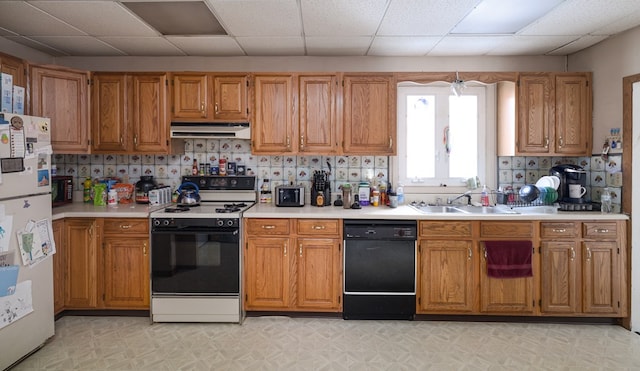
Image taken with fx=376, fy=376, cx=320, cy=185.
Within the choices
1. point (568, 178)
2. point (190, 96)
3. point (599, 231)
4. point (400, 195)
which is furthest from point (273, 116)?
point (599, 231)

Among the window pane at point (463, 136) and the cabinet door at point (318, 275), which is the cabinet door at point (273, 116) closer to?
the cabinet door at point (318, 275)

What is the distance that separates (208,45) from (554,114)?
323 centimetres

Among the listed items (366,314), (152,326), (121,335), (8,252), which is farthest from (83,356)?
(366,314)

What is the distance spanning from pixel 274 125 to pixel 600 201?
2991mm

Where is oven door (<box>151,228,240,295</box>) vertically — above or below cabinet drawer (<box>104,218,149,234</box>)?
below

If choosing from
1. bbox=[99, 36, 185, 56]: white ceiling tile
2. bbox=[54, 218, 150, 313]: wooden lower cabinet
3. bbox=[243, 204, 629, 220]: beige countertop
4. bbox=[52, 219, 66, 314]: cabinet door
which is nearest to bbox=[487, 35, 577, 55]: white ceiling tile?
bbox=[243, 204, 629, 220]: beige countertop

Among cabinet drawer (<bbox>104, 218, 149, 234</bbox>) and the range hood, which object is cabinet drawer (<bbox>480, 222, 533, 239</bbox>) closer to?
the range hood

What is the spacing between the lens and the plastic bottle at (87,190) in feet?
12.4

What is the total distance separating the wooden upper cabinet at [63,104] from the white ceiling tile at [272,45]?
4.89ft

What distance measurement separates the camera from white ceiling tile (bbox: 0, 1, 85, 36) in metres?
2.63

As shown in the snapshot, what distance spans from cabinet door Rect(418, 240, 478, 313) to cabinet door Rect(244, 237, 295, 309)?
113cm

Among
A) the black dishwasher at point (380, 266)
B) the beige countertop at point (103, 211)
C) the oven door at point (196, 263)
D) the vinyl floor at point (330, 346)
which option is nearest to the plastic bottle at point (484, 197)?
the black dishwasher at point (380, 266)

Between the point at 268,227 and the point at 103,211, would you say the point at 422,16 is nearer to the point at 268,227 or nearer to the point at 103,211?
the point at 268,227

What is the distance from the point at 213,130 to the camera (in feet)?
11.3
